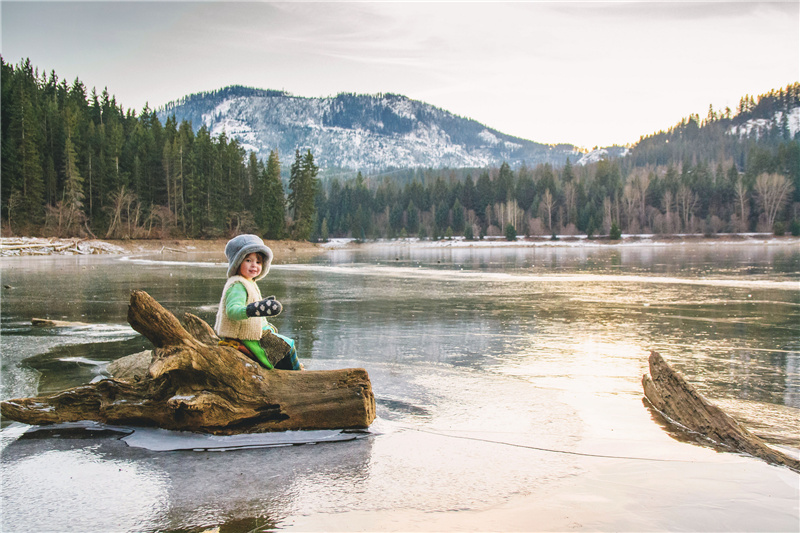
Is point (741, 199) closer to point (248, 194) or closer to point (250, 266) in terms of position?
point (248, 194)

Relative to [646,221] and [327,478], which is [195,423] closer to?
[327,478]

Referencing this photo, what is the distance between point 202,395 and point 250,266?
141 centimetres

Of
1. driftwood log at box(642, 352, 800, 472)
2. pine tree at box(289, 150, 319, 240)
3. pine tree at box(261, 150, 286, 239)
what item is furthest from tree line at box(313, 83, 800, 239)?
driftwood log at box(642, 352, 800, 472)

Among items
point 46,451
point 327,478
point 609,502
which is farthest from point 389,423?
point 46,451

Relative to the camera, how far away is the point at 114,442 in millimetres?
5711

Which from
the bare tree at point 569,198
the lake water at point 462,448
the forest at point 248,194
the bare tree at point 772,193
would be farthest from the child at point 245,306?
the bare tree at point 569,198

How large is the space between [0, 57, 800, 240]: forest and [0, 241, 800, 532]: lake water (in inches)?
1633

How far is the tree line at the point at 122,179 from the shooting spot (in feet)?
213

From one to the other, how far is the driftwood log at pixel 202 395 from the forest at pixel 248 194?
43.6 metres

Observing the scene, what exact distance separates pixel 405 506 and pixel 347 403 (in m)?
1.79

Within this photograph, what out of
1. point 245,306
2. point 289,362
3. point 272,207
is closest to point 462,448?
point 289,362

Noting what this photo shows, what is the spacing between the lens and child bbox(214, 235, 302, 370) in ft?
18.8

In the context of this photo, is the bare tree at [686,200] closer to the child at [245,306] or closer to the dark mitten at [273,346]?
the dark mitten at [273,346]

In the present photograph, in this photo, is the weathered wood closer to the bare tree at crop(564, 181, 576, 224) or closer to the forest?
the forest
